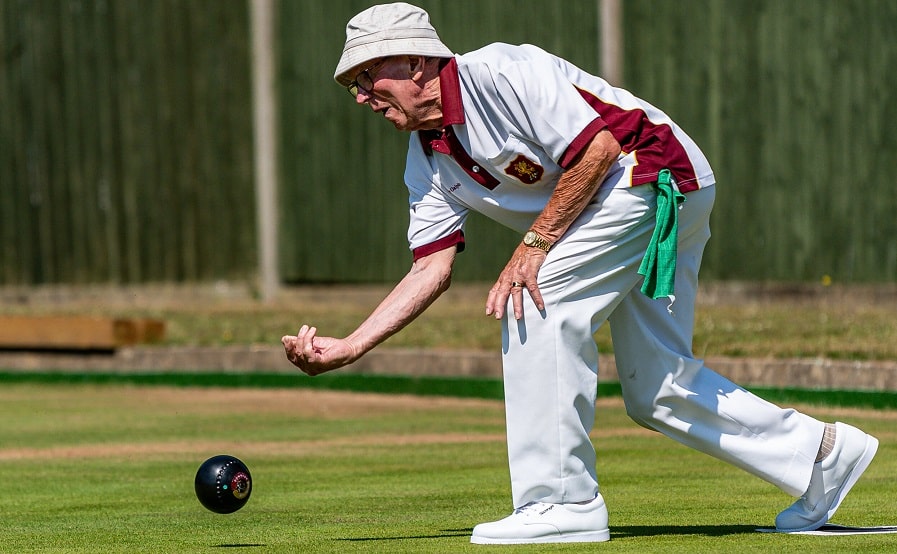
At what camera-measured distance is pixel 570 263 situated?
4398 mm

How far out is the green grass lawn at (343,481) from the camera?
4.65 m

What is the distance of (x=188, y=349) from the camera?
1136cm

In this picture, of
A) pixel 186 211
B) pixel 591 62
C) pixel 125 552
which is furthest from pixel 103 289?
pixel 125 552

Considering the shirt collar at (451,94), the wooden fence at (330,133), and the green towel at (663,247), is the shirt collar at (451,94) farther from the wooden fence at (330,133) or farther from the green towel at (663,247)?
the wooden fence at (330,133)

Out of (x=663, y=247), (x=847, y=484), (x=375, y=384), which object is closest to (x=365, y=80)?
(x=663, y=247)

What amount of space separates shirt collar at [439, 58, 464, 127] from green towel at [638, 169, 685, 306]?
1.75 feet

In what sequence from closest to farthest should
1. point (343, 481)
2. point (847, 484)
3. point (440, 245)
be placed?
point (847, 484), point (440, 245), point (343, 481)

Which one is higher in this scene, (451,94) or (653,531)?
(451,94)

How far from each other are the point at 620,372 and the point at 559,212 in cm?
53

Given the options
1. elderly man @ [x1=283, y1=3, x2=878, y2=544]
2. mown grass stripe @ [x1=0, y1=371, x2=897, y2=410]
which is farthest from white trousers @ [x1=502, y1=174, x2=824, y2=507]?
mown grass stripe @ [x1=0, y1=371, x2=897, y2=410]

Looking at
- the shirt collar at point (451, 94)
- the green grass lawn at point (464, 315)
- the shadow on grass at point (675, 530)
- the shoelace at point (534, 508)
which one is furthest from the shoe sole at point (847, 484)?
the green grass lawn at point (464, 315)

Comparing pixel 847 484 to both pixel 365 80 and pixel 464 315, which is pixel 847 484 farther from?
pixel 464 315

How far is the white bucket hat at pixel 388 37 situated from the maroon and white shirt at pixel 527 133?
0.09m

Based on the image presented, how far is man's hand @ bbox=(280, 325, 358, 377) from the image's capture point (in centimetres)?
452
